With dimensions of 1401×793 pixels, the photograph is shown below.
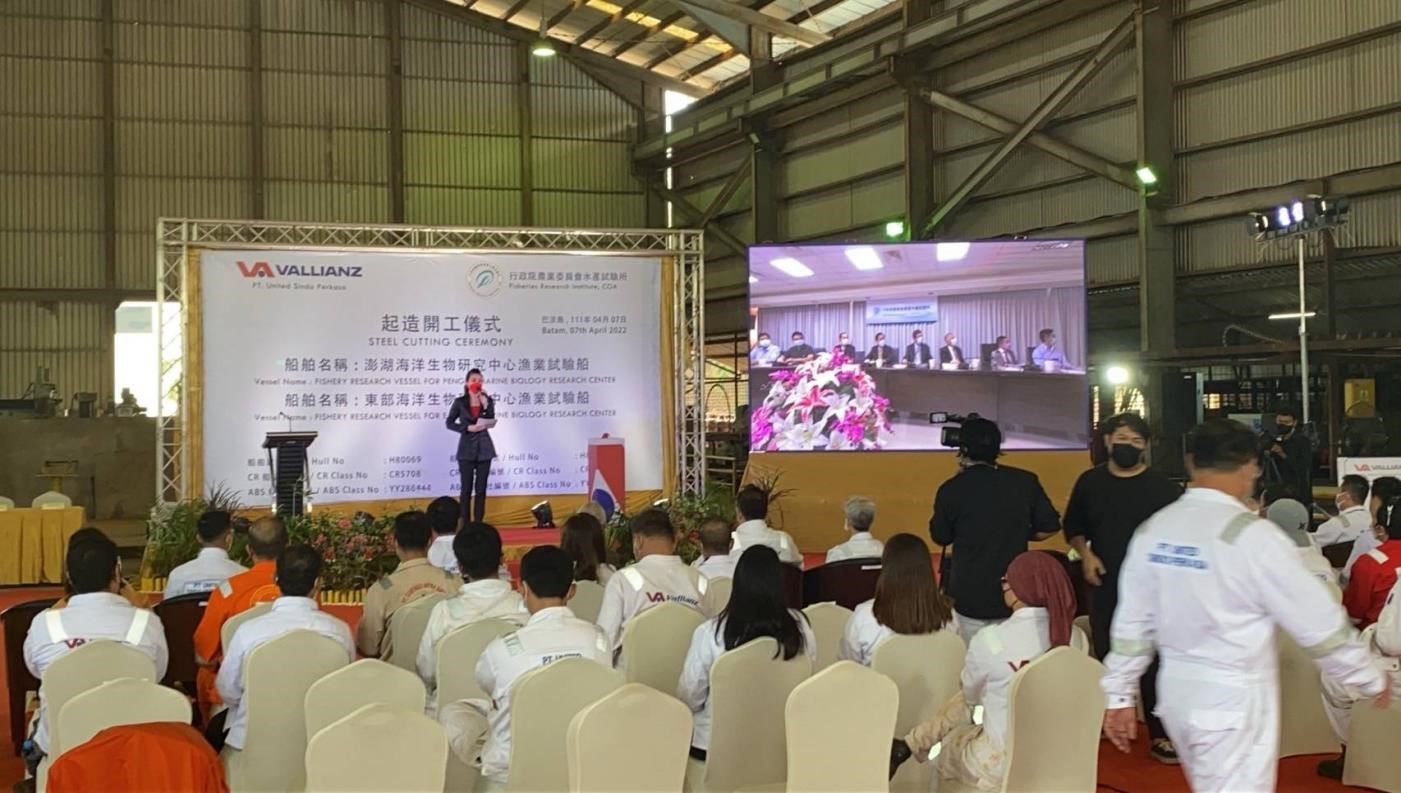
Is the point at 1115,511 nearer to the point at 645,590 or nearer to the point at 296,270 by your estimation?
the point at 645,590

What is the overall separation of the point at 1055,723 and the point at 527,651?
4.15 feet

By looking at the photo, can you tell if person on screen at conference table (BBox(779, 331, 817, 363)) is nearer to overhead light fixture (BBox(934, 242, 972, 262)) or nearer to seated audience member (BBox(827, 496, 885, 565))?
overhead light fixture (BBox(934, 242, 972, 262))

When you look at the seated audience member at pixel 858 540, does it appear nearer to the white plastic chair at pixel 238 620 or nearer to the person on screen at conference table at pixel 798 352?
the white plastic chair at pixel 238 620

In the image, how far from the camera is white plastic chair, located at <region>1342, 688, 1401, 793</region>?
366cm

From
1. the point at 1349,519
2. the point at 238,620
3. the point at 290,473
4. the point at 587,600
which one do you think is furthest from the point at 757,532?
the point at 290,473

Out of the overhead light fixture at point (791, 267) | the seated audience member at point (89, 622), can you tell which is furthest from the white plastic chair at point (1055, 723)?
the overhead light fixture at point (791, 267)

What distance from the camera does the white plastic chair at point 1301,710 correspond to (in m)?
4.04

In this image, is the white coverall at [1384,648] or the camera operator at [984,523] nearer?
the white coverall at [1384,648]

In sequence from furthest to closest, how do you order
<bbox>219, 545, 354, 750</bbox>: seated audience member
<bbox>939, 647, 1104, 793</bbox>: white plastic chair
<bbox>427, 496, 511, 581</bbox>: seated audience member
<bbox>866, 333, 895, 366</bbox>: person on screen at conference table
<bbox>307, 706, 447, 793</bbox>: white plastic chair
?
<bbox>866, 333, 895, 366</bbox>: person on screen at conference table < <bbox>427, 496, 511, 581</bbox>: seated audience member < <bbox>219, 545, 354, 750</bbox>: seated audience member < <bbox>939, 647, 1104, 793</bbox>: white plastic chair < <bbox>307, 706, 447, 793</bbox>: white plastic chair

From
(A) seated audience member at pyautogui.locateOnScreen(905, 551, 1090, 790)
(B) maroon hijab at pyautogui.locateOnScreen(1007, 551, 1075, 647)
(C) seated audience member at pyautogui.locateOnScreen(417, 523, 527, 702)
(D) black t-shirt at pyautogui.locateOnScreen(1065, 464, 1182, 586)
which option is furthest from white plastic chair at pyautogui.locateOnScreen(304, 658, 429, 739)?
(D) black t-shirt at pyautogui.locateOnScreen(1065, 464, 1182, 586)

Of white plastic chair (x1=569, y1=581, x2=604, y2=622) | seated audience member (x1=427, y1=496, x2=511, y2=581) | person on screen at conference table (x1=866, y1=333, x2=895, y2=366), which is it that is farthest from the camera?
person on screen at conference table (x1=866, y1=333, x2=895, y2=366)

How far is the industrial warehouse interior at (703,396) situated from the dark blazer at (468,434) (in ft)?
0.13

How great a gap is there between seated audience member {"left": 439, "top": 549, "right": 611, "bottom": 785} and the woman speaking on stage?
5.62m

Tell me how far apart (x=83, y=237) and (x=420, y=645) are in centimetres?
1615
